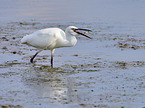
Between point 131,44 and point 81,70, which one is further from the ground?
point 131,44

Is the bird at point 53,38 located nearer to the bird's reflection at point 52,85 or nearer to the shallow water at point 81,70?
the shallow water at point 81,70

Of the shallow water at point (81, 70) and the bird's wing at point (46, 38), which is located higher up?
the bird's wing at point (46, 38)

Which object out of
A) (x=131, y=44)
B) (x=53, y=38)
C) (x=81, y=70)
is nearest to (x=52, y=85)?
(x=81, y=70)

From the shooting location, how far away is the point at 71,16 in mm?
23484

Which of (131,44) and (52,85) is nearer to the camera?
(52,85)

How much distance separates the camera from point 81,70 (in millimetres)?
10094

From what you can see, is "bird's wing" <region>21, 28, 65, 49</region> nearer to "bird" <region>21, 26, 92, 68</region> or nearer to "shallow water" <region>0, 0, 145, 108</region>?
"bird" <region>21, 26, 92, 68</region>

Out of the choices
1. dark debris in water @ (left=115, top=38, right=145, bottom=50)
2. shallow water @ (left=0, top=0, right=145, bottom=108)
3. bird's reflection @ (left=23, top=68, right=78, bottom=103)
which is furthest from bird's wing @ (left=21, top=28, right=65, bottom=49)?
dark debris in water @ (left=115, top=38, right=145, bottom=50)

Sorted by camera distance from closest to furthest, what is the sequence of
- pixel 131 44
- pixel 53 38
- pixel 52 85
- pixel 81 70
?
pixel 52 85 → pixel 81 70 → pixel 53 38 → pixel 131 44

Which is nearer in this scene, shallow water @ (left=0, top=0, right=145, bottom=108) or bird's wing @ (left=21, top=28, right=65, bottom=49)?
shallow water @ (left=0, top=0, right=145, bottom=108)

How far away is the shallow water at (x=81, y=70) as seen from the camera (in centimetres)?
731

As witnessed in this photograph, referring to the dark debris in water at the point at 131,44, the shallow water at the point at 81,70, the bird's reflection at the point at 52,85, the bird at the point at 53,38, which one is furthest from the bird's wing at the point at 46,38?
the dark debris in water at the point at 131,44

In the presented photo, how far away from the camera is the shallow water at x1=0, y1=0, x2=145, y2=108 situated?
7.31m

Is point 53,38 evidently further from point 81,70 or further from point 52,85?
point 52,85
